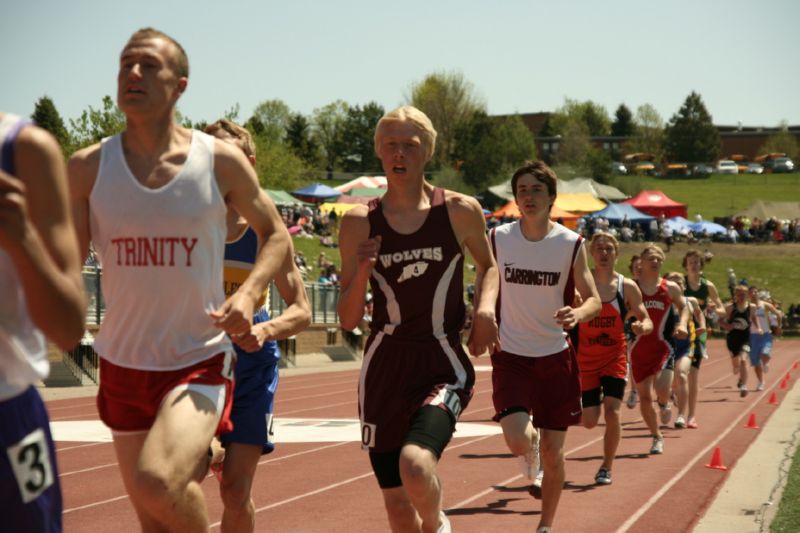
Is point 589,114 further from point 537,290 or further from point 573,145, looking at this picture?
point 537,290

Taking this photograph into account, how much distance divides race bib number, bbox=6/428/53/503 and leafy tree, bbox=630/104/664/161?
149m

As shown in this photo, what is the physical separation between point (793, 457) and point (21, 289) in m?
11.2

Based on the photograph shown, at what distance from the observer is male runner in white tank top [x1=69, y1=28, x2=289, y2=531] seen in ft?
14.7

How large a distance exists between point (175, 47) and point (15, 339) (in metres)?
1.91

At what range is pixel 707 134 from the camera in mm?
142125

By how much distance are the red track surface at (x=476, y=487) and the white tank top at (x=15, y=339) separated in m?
5.71

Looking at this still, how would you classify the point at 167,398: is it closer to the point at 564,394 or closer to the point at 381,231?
the point at 381,231

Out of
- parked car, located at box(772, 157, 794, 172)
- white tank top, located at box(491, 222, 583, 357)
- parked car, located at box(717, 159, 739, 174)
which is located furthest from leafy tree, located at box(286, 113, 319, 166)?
white tank top, located at box(491, 222, 583, 357)

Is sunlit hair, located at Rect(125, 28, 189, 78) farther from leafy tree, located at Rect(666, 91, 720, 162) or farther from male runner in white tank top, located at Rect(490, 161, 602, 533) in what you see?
leafy tree, located at Rect(666, 91, 720, 162)

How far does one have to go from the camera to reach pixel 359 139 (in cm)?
14475

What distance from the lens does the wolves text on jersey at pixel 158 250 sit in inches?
177

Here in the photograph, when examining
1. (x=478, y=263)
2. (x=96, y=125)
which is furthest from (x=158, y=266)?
(x=96, y=125)

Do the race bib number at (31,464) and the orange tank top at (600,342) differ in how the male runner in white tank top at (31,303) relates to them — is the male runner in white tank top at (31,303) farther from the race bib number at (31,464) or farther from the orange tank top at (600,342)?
the orange tank top at (600,342)

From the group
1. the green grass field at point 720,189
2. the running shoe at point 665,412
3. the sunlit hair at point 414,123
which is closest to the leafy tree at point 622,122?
the green grass field at point 720,189
